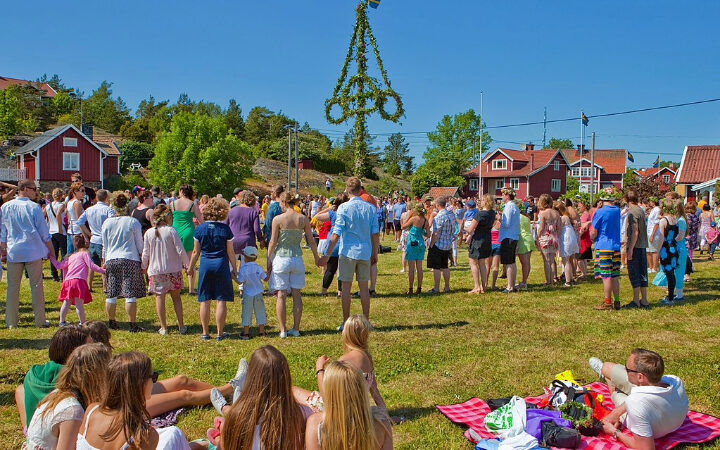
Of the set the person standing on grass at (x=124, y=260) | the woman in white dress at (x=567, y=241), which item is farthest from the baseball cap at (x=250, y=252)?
the woman in white dress at (x=567, y=241)

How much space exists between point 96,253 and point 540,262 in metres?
11.0

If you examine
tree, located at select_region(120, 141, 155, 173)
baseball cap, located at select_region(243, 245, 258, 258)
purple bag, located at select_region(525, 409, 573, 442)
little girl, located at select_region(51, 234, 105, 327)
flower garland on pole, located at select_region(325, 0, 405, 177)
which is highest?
tree, located at select_region(120, 141, 155, 173)

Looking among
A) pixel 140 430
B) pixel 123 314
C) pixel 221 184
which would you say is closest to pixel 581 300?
pixel 123 314

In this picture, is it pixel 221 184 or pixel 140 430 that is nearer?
pixel 140 430

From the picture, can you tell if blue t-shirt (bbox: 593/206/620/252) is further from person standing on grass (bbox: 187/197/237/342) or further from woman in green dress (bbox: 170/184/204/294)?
woman in green dress (bbox: 170/184/204/294)

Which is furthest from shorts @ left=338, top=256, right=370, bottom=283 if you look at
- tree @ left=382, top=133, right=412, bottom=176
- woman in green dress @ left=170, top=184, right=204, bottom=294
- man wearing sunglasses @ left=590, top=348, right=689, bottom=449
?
tree @ left=382, top=133, right=412, bottom=176

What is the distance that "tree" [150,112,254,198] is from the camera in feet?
169

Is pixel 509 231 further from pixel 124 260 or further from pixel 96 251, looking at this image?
pixel 96 251

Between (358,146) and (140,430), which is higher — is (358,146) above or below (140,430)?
above

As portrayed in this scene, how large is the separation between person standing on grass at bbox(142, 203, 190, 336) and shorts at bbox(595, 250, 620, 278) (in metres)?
6.25

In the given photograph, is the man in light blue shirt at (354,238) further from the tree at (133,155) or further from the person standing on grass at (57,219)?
the tree at (133,155)

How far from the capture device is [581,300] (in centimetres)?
989

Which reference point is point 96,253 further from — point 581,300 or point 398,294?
point 581,300

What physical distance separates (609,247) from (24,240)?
27.8ft
